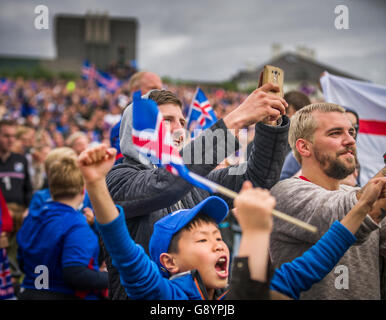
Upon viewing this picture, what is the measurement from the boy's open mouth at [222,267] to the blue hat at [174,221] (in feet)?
0.70

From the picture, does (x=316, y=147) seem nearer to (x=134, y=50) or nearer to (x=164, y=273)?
(x=164, y=273)

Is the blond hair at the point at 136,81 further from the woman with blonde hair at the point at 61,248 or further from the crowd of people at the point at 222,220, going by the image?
the crowd of people at the point at 222,220

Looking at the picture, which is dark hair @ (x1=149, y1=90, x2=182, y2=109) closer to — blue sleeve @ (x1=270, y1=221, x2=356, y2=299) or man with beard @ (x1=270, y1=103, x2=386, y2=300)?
man with beard @ (x1=270, y1=103, x2=386, y2=300)

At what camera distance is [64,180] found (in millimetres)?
3064

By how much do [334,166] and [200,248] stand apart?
84 centimetres

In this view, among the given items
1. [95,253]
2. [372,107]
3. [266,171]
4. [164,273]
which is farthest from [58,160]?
[372,107]

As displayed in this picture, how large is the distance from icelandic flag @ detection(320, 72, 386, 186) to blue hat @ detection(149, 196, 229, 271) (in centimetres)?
197

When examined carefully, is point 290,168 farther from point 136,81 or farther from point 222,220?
point 136,81

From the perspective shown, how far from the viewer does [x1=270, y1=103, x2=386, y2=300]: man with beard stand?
197cm

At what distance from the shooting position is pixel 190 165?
5.34 ft

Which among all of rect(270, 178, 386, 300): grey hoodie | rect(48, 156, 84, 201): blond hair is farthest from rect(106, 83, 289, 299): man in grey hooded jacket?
rect(48, 156, 84, 201): blond hair

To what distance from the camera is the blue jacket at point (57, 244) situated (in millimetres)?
2783

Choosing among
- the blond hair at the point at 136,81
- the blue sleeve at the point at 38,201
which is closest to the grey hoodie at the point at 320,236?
the blue sleeve at the point at 38,201
